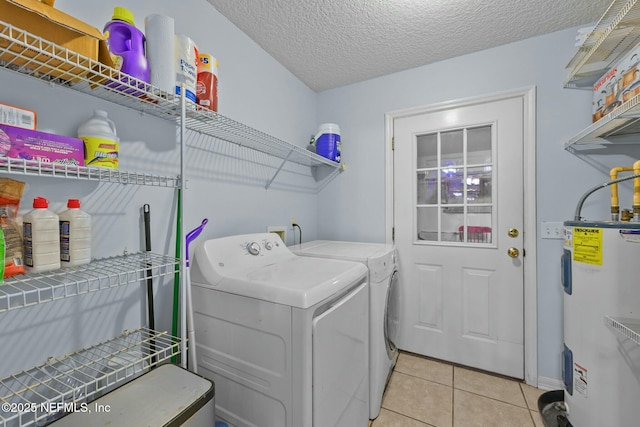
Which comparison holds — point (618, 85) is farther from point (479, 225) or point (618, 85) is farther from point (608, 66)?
point (479, 225)

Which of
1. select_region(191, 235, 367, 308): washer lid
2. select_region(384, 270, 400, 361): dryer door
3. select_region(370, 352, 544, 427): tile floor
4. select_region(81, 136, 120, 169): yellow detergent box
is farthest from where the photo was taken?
select_region(384, 270, 400, 361): dryer door

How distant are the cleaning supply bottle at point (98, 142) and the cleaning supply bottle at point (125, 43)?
0.69ft

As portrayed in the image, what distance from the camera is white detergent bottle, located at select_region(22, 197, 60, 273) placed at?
77 centimetres

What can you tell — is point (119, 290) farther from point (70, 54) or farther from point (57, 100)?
point (70, 54)

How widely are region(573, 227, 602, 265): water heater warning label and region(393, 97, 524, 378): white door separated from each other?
566 millimetres

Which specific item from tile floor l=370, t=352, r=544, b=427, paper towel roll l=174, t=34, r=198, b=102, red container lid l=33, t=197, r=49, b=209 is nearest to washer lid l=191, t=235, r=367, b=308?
red container lid l=33, t=197, r=49, b=209

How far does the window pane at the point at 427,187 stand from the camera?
2.24 metres

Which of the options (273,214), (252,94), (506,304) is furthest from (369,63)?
(506,304)

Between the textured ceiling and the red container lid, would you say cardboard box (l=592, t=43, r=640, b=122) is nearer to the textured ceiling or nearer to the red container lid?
the textured ceiling

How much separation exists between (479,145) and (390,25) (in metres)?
1.14

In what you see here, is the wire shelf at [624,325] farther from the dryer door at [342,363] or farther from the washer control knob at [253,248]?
the washer control knob at [253,248]

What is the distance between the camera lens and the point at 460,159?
84.8 inches

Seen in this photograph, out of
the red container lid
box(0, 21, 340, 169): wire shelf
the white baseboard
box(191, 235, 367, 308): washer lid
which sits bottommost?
the white baseboard

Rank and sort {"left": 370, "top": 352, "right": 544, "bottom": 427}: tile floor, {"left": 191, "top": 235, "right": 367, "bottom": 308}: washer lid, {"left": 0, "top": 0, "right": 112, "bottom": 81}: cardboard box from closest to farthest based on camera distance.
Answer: {"left": 0, "top": 0, "right": 112, "bottom": 81}: cardboard box
{"left": 191, "top": 235, "right": 367, "bottom": 308}: washer lid
{"left": 370, "top": 352, "right": 544, "bottom": 427}: tile floor
